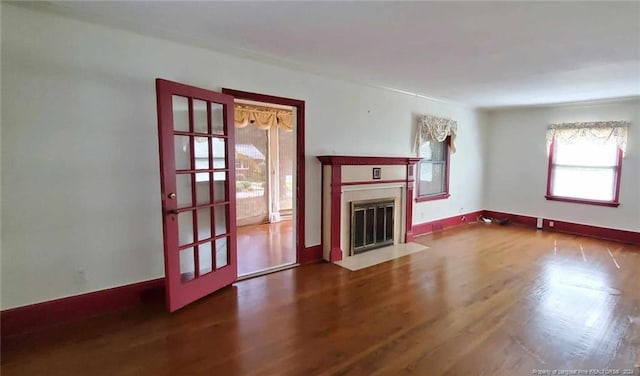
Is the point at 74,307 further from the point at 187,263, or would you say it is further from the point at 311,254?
the point at 311,254

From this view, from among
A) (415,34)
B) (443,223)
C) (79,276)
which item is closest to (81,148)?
(79,276)

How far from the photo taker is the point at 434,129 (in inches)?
220

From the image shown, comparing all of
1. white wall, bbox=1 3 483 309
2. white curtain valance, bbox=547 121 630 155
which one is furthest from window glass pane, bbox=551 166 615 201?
white wall, bbox=1 3 483 309

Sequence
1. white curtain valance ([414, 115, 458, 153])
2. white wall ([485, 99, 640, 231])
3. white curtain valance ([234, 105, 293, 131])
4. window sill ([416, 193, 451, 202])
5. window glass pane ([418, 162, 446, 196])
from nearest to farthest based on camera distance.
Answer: white wall ([485, 99, 640, 231]) → white curtain valance ([414, 115, 458, 153]) → window sill ([416, 193, 451, 202]) → window glass pane ([418, 162, 446, 196]) → white curtain valance ([234, 105, 293, 131])

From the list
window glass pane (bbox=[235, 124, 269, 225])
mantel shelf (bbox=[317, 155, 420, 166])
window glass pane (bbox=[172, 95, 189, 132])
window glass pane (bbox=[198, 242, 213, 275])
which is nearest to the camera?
window glass pane (bbox=[172, 95, 189, 132])

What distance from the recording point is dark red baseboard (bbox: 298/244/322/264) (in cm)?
410

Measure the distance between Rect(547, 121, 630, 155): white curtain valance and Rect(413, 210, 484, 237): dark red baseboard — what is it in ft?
6.21

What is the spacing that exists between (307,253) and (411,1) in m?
2.97

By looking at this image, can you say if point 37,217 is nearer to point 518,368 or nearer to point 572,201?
point 518,368

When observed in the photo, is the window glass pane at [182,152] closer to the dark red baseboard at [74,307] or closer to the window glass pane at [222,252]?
the window glass pane at [222,252]

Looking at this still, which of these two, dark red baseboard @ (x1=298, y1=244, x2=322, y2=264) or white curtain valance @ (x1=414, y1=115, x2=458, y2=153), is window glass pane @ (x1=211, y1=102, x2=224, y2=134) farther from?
white curtain valance @ (x1=414, y1=115, x2=458, y2=153)

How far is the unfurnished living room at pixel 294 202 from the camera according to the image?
7.39 feet

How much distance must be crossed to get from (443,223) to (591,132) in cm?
283

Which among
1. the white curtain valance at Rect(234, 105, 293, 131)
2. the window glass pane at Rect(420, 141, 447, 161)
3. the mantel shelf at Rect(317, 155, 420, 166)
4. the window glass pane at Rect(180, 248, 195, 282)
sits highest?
the white curtain valance at Rect(234, 105, 293, 131)
